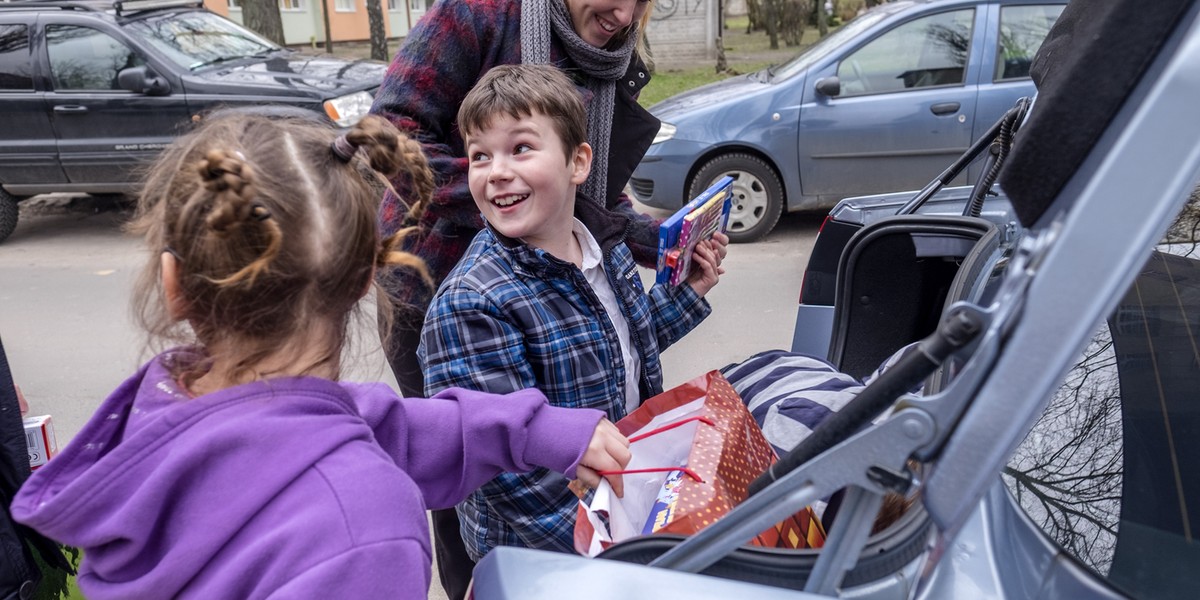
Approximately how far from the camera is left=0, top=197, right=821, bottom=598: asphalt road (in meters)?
5.02

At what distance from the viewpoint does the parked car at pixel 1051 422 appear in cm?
87

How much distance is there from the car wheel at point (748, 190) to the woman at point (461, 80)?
14.7 feet

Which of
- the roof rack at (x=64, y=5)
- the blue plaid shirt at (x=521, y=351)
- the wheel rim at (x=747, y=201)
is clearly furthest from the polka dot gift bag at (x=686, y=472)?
the roof rack at (x=64, y=5)

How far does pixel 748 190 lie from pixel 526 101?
5091 mm

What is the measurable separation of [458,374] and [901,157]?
5.27 m

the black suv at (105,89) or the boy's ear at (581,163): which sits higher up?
the boy's ear at (581,163)

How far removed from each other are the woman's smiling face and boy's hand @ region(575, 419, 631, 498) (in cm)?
105

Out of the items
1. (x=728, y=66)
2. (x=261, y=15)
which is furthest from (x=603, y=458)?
(x=728, y=66)

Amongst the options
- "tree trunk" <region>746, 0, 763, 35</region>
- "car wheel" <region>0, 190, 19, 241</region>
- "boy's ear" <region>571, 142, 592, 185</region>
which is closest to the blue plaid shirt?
"boy's ear" <region>571, 142, 592, 185</region>

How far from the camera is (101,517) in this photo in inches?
45.4

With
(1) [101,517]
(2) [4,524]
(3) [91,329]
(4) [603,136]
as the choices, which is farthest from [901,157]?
(1) [101,517]

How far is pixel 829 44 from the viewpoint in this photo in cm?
681

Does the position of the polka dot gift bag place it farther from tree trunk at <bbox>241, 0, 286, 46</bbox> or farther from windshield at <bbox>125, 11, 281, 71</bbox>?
tree trunk at <bbox>241, 0, 286, 46</bbox>

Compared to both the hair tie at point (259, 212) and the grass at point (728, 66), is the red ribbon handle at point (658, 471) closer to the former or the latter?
the hair tie at point (259, 212)
